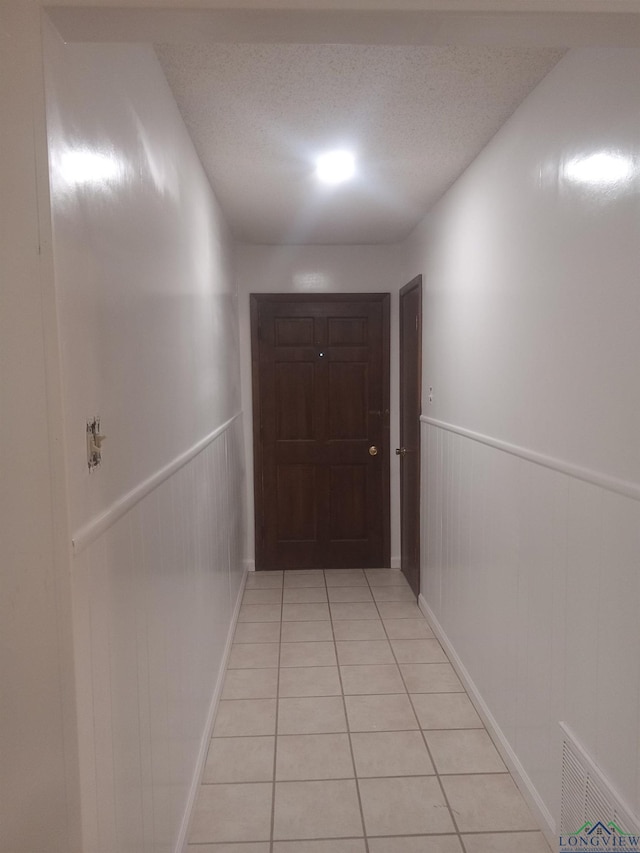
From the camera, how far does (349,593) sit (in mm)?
4082

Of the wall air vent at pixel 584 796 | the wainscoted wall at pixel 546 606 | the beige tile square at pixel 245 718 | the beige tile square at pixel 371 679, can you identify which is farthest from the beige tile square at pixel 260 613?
the wall air vent at pixel 584 796

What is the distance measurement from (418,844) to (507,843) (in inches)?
10.9

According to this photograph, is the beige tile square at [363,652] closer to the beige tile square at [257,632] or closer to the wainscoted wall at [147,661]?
the beige tile square at [257,632]

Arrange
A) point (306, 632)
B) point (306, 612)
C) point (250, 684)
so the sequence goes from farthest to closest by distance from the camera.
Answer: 1. point (306, 612)
2. point (306, 632)
3. point (250, 684)

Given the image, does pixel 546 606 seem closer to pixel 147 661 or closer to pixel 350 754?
pixel 350 754

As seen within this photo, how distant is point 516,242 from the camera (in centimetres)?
218

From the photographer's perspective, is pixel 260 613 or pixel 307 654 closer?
pixel 307 654

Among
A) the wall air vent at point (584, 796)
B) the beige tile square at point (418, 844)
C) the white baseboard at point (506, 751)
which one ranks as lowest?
the beige tile square at point (418, 844)

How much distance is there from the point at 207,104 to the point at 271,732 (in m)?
2.43

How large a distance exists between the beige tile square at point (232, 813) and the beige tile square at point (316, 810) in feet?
0.15

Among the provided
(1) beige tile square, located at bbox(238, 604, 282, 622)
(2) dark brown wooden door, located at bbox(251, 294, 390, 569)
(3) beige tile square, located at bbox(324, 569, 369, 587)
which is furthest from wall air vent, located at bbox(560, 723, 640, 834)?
(2) dark brown wooden door, located at bbox(251, 294, 390, 569)

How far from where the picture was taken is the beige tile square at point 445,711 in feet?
8.30

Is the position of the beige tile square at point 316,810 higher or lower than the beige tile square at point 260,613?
lower

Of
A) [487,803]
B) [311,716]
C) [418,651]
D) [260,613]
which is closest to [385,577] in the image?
[260,613]
